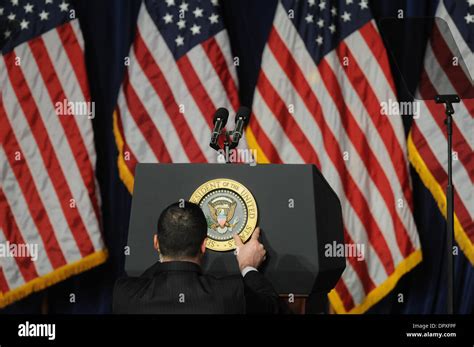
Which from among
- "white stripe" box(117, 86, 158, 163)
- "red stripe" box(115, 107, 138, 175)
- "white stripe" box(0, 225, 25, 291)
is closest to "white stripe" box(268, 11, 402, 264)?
"white stripe" box(117, 86, 158, 163)

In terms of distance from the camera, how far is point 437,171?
5613 millimetres

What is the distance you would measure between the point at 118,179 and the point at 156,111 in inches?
23.4

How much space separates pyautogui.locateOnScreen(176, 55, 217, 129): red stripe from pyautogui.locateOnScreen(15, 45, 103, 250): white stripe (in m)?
0.95

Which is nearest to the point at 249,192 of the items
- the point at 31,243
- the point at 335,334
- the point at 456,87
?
the point at 335,334

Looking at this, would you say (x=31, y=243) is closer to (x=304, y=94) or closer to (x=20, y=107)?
(x=20, y=107)

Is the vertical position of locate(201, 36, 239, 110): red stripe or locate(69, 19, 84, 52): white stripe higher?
locate(69, 19, 84, 52): white stripe

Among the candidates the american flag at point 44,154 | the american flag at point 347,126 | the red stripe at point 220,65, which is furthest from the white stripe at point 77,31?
the american flag at point 347,126

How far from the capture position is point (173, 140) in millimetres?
5680

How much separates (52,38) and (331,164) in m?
2.19

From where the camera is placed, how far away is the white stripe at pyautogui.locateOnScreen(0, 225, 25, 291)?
5.61 metres

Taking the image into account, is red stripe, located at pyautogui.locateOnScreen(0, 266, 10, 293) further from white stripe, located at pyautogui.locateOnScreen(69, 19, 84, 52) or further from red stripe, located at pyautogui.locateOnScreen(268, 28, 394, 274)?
red stripe, located at pyautogui.locateOnScreen(268, 28, 394, 274)

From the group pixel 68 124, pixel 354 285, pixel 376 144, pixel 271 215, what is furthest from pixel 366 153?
pixel 271 215

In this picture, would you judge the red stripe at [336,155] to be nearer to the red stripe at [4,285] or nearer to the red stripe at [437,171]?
the red stripe at [437,171]

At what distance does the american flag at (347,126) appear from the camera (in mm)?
5570
